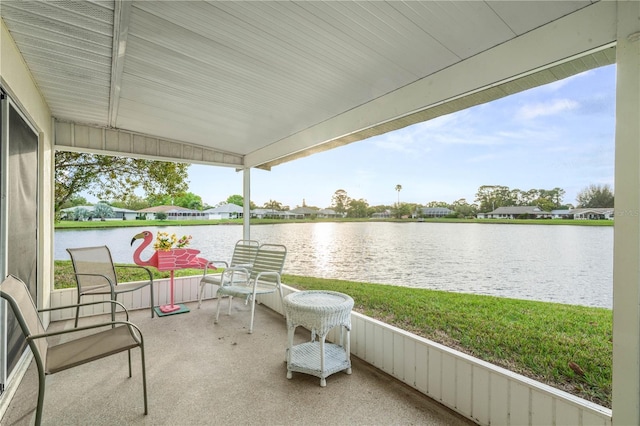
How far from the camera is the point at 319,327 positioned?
2.34m

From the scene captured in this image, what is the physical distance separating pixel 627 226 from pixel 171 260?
179 inches

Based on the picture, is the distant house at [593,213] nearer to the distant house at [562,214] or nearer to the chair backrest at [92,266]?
the distant house at [562,214]

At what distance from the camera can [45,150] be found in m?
3.31

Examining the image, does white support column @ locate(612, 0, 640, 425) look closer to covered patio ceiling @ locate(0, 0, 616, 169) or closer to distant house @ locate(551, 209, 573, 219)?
covered patio ceiling @ locate(0, 0, 616, 169)

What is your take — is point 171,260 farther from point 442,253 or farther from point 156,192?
point 442,253

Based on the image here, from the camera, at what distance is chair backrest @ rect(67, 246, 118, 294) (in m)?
3.44

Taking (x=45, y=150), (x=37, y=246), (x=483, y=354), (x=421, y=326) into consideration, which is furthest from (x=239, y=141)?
(x=483, y=354)

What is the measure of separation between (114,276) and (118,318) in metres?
0.55

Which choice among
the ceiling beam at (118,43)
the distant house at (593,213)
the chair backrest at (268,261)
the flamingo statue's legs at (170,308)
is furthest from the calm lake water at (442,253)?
the ceiling beam at (118,43)

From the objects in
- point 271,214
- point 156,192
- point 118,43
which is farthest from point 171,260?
point 118,43

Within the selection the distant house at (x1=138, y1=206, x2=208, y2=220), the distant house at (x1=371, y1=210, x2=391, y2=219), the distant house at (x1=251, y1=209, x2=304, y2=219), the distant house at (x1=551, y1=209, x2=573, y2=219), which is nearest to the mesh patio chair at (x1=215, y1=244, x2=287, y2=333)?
the distant house at (x1=251, y1=209, x2=304, y2=219)

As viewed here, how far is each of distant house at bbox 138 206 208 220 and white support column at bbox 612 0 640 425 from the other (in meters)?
5.32

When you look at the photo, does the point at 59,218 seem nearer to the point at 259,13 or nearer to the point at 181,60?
the point at 181,60

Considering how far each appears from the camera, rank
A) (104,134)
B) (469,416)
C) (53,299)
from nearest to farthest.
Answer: (469,416) < (53,299) < (104,134)
